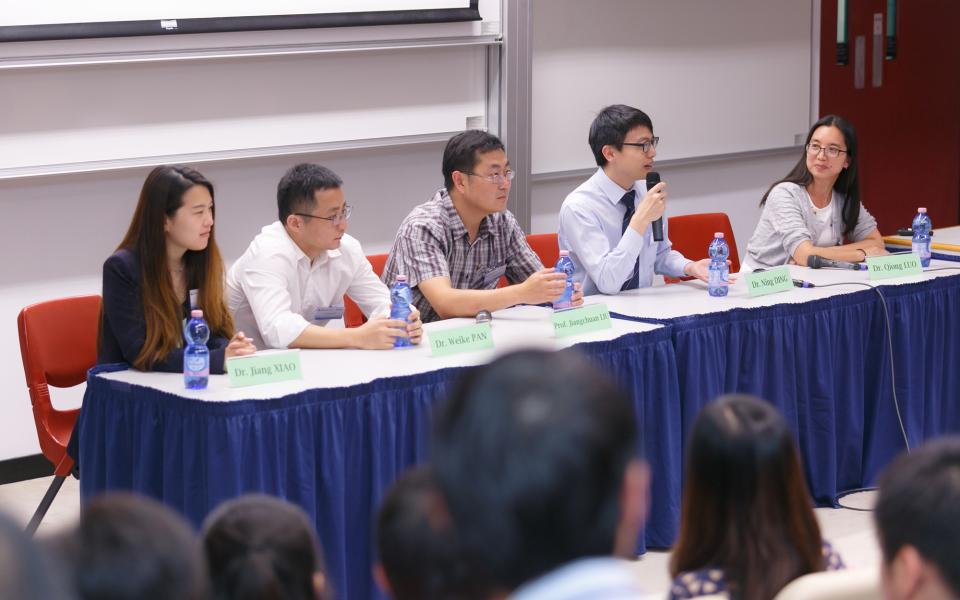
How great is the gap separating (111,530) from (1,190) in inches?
142

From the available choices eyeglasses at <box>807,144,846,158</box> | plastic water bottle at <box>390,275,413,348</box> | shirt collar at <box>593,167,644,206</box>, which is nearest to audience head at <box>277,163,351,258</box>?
plastic water bottle at <box>390,275,413,348</box>

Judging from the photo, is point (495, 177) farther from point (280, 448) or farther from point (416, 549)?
point (416, 549)

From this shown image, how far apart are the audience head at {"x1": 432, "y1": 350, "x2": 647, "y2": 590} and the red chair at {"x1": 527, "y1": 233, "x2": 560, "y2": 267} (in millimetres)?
3422

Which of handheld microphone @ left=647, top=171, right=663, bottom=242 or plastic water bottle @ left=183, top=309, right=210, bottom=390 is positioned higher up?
handheld microphone @ left=647, top=171, right=663, bottom=242

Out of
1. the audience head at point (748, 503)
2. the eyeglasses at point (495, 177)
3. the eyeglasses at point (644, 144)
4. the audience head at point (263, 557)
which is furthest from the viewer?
the eyeglasses at point (644, 144)

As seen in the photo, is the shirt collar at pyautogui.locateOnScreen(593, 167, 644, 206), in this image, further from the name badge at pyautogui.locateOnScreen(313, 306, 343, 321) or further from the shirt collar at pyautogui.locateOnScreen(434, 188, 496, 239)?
the name badge at pyautogui.locateOnScreen(313, 306, 343, 321)

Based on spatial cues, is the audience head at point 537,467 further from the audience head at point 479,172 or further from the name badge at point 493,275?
the name badge at point 493,275

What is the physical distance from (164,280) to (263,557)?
6.19 feet

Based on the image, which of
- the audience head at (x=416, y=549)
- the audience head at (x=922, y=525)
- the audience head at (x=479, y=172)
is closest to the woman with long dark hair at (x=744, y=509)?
the audience head at (x=922, y=525)

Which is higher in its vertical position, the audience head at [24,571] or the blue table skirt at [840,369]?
the audience head at [24,571]

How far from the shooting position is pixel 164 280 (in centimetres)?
309

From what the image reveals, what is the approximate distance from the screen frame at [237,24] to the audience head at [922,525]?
11.5 ft

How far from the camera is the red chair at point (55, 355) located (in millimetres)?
3385

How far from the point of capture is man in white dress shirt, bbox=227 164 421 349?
128 inches
